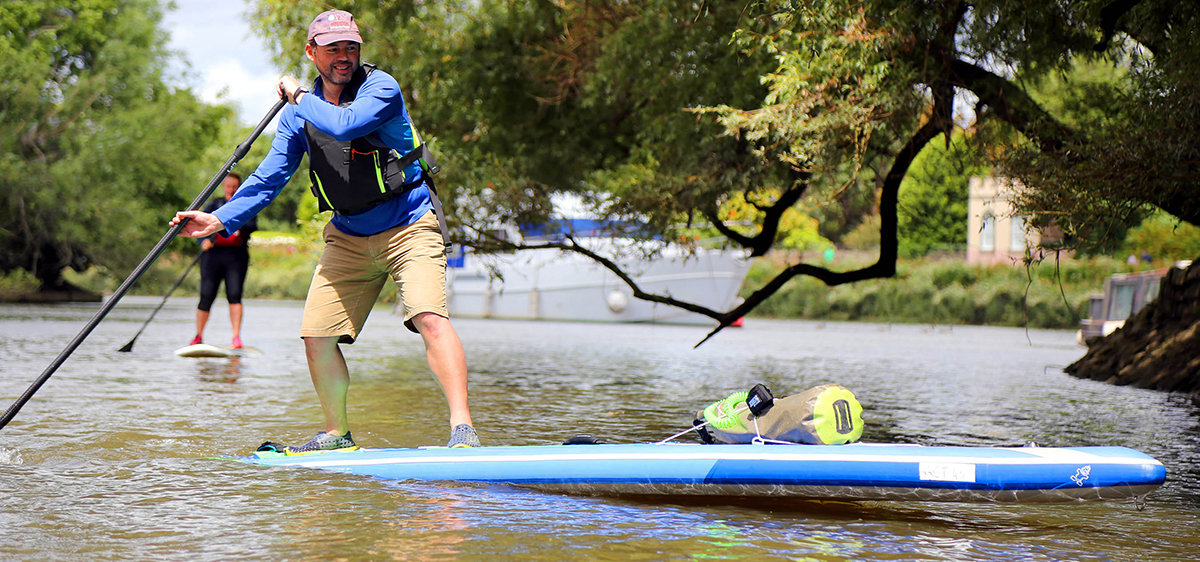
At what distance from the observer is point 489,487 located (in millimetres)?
4570

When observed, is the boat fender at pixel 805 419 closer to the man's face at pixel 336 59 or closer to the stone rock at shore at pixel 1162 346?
the man's face at pixel 336 59

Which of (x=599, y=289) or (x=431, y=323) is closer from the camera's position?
(x=431, y=323)

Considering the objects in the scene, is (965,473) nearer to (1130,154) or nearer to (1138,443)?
(1138,443)

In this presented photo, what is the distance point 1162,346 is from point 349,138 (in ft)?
34.3

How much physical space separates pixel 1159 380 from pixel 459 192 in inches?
295

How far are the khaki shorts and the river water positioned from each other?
703 millimetres

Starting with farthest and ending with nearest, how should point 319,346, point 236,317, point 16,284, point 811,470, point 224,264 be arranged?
point 16,284, point 236,317, point 224,264, point 319,346, point 811,470

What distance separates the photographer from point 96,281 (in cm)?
4272

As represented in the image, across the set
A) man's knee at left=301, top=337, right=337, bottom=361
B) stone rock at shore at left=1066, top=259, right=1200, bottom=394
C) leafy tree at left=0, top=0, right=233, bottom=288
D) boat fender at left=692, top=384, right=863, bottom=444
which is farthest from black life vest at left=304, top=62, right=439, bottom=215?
leafy tree at left=0, top=0, right=233, bottom=288

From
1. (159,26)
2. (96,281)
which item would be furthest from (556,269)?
(96,281)

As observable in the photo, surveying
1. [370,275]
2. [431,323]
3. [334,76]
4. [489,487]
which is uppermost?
[334,76]

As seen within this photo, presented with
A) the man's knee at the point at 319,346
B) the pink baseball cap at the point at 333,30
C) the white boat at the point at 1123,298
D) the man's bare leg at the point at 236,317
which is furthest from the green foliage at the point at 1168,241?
the pink baseball cap at the point at 333,30

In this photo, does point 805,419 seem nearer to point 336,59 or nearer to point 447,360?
point 447,360

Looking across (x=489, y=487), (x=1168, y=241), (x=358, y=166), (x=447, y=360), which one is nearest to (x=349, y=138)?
(x=358, y=166)
